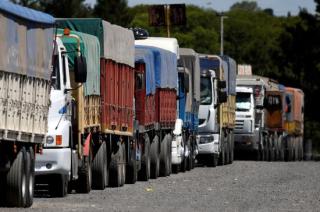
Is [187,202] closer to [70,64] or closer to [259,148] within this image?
[70,64]

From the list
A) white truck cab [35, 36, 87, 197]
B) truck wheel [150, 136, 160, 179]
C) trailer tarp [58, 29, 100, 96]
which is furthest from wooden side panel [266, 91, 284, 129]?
white truck cab [35, 36, 87, 197]

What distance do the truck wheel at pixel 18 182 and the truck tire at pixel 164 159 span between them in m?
16.0

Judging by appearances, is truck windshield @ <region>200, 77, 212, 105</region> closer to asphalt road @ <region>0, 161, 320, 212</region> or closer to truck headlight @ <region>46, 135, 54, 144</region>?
asphalt road @ <region>0, 161, 320, 212</region>

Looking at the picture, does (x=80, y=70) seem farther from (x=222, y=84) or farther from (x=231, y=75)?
(x=231, y=75)

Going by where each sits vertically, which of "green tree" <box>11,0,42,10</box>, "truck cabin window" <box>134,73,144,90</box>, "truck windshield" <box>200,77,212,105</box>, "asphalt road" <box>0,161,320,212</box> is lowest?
"asphalt road" <box>0,161,320,212</box>

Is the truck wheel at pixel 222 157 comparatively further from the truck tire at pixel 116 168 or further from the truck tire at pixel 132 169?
the truck tire at pixel 116 168

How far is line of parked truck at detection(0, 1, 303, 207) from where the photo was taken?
861 inches

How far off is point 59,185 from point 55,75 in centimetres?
189

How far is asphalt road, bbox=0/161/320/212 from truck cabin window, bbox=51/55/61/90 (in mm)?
1897

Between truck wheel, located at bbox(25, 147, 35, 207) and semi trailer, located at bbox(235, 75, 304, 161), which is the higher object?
semi trailer, located at bbox(235, 75, 304, 161)

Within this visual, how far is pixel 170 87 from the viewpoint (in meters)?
40.6

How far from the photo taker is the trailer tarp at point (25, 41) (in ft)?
68.1

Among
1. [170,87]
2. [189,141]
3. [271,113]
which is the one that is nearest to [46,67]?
[170,87]

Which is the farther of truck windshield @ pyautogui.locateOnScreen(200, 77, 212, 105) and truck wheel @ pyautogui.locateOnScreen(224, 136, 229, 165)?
truck wheel @ pyautogui.locateOnScreen(224, 136, 229, 165)
